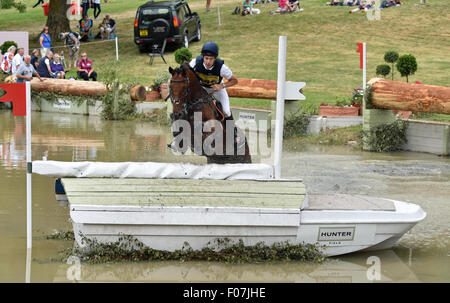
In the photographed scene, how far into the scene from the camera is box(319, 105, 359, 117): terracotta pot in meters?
16.9

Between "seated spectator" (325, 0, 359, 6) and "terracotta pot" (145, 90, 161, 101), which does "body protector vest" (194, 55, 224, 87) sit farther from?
"seated spectator" (325, 0, 359, 6)

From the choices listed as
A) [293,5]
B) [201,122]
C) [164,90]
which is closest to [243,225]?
[201,122]

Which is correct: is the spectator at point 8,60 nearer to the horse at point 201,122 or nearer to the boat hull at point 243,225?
the horse at point 201,122

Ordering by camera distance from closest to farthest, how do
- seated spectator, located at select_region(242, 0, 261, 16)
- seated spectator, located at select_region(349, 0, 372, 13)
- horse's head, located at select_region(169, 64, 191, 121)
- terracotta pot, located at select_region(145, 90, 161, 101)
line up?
1. horse's head, located at select_region(169, 64, 191, 121)
2. terracotta pot, located at select_region(145, 90, 161, 101)
3. seated spectator, located at select_region(349, 0, 372, 13)
4. seated spectator, located at select_region(242, 0, 261, 16)

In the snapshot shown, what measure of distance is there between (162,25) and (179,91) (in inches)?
744

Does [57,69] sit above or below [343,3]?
below

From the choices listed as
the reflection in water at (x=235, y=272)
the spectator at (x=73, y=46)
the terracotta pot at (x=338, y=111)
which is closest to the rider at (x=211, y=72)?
the reflection in water at (x=235, y=272)

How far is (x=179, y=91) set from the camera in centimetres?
884

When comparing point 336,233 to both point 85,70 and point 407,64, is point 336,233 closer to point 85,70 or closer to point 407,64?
point 407,64

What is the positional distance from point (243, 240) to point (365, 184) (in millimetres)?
4848

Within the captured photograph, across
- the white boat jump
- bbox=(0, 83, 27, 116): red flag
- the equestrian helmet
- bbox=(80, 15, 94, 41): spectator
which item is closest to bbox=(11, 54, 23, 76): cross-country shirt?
bbox=(80, 15, 94, 41): spectator

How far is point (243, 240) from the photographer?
24.5ft

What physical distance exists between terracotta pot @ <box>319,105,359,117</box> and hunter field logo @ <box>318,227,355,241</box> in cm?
952

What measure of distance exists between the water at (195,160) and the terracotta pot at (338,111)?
153 cm
